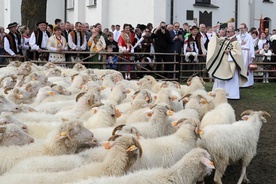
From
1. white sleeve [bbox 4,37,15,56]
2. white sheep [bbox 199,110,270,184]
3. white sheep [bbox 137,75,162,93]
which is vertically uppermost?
white sleeve [bbox 4,37,15,56]

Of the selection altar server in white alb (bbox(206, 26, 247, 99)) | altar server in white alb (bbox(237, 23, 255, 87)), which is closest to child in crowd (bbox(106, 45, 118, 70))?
altar server in white alb (bbox(206, 26, 247, 99))

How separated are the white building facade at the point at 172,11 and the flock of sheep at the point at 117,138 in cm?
1799

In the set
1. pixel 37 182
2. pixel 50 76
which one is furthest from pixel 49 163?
pixel 50 76

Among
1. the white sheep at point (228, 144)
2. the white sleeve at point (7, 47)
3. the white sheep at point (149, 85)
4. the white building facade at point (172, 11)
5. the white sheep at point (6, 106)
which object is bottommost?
the white sheep at point (228, 144)

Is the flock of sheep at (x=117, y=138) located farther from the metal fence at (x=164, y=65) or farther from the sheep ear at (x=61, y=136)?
the metal fence at (x=164, y=65)

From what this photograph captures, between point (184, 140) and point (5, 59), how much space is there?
10296 mm

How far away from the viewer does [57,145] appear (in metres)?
5.39

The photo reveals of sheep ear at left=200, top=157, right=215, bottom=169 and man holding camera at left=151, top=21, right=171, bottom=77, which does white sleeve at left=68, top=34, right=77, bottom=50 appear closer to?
man holding camera at left=151, top=21, right=171, bottom=77

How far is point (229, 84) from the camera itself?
44.0 feet

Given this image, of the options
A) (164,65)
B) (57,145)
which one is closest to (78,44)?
(164,65)

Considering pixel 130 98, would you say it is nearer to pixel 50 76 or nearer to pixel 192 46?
pixel 50 76

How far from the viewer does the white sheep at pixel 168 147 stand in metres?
5.41

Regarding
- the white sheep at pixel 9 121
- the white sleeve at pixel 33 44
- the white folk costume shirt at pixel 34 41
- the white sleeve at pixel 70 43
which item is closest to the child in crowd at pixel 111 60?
the white sleeve at pixel 70 43

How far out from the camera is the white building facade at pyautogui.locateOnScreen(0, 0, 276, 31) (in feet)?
88.7
